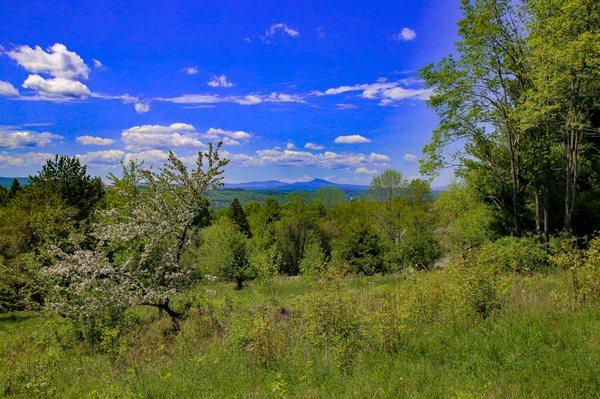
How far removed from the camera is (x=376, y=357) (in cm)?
768

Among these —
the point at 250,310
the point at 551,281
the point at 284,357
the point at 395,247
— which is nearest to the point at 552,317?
the point at 551,281

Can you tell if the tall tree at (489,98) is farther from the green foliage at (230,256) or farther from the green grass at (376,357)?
the green foliage at (230,256)

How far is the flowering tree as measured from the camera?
13961mm

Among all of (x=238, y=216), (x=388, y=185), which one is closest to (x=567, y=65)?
(x=388, y=185)

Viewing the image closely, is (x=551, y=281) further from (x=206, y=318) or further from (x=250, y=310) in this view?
(x=206, y=318)

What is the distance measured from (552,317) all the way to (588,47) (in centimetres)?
1150

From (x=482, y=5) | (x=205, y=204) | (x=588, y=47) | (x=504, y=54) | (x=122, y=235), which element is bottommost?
(x=122, y=235)

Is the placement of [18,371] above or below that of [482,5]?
below

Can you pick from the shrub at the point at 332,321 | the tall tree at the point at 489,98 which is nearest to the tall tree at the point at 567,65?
the tall tree at the point at 489,98

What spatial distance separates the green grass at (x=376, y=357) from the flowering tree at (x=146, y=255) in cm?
293

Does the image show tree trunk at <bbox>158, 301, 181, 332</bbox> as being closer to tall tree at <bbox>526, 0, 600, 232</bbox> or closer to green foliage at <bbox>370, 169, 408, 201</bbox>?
tall tree at <bbox>526, 0, 600, 232</bbox>

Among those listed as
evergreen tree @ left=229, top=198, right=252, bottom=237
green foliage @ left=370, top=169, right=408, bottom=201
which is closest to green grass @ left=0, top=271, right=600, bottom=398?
green foliage @ left=370, top=169, right=408, bottom=201

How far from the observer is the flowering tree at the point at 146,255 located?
14.0m

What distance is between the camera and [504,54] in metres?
21.1
